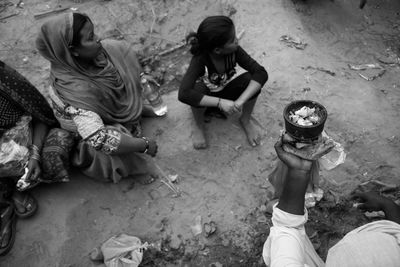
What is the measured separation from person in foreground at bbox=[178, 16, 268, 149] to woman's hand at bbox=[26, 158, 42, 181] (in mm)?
1327

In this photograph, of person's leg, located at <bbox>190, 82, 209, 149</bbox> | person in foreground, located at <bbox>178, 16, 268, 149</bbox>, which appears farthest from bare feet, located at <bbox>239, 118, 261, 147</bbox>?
person's leg, located at <bbox>190, 82, 209, 149</bbox>

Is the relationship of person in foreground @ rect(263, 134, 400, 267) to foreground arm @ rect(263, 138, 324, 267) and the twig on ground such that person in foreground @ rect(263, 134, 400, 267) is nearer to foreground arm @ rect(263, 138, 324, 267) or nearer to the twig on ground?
foreground arm @ rect(263, 138, 324, 267)

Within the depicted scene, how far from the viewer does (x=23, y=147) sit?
281cm

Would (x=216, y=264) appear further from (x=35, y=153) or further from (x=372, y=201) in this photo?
(x=35, y=153)

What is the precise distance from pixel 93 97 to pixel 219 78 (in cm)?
117

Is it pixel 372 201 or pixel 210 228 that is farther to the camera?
pixel 210 228

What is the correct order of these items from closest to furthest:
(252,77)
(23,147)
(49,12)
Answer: (23,147) → (252,77) → (49,12)

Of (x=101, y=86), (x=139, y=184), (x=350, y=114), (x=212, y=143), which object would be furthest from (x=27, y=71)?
(x=350, y=114)

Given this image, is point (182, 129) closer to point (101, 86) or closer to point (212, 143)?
point (212, 143)

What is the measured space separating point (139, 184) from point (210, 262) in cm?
99

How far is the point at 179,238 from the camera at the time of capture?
289cm

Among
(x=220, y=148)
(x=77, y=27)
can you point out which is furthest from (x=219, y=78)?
(x=77, y=27)

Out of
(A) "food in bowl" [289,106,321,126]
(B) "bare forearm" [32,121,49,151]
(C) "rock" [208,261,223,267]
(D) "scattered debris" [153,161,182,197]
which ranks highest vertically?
(A) "food in bowl" [289,106,321,126]

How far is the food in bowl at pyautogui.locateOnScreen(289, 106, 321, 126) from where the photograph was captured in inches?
72.9
